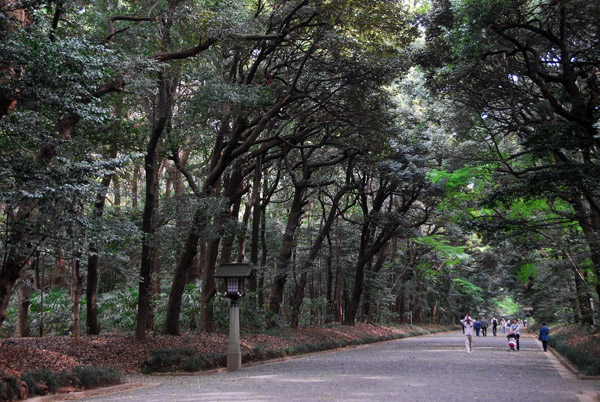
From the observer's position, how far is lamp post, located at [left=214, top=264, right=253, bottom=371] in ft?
43.4

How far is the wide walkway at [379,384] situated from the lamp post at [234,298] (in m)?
0.39

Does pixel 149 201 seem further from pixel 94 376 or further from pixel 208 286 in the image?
pixel 94 376

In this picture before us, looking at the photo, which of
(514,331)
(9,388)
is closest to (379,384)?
(9,388)

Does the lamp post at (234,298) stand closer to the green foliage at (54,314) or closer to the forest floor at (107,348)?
the forest floor at (107,348)

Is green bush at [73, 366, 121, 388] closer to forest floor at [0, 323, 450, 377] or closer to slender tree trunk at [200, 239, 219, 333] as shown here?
forest floor at [0, 323, 450, 377]

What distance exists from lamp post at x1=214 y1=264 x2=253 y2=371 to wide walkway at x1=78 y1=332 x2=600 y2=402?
39cm

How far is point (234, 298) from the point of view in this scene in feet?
44.3

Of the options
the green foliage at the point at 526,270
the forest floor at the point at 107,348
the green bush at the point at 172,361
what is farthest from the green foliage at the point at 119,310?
the green foliage at the point at 526,270

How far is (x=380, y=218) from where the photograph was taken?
80.3 ft

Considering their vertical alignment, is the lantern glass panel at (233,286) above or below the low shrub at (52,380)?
above

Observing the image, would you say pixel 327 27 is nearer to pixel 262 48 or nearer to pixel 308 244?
pixel 262 48

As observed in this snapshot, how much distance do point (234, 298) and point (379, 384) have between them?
16.4 feet

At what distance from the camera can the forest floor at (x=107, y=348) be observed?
9.67 meters

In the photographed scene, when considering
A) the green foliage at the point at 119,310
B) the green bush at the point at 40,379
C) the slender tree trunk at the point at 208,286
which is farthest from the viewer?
the green foliage at the point at 119,310
